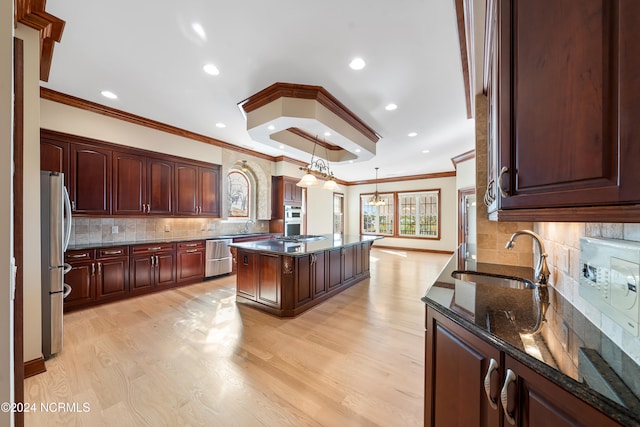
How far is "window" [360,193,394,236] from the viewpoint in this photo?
Result: 30.1 feet

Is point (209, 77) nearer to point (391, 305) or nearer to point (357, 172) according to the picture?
point (391, 305)

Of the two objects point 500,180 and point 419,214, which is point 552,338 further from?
point 419,214

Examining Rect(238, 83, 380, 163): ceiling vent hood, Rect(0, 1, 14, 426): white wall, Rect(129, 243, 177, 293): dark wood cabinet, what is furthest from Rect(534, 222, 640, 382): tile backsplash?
Rect(129, 243, 177, 293): dark wood cabinet

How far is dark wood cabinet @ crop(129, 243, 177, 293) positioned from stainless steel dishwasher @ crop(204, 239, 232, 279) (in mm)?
586

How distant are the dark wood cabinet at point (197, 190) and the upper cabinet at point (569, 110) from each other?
4.72m

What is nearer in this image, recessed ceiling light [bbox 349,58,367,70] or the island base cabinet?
recessed ceiling light [bbox 349,58,367,70]

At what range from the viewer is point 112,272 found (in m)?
3.44

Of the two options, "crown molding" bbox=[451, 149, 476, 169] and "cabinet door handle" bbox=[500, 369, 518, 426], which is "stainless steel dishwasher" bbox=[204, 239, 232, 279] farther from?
"crown molding" bbox=[451, 149, 476, 169]

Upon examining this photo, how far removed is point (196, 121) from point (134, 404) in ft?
12.3

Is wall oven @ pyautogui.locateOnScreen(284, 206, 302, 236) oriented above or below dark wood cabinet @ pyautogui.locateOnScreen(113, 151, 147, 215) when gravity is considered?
below

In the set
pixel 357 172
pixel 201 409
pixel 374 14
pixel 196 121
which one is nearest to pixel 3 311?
pixel 201 409

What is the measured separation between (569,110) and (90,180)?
477 centimetres

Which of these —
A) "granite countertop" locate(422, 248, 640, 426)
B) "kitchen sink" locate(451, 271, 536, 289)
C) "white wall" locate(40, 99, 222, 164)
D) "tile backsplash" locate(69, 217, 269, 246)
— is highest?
"white wall" locate(40, 99, 222, 164)

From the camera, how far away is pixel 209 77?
266 cm
